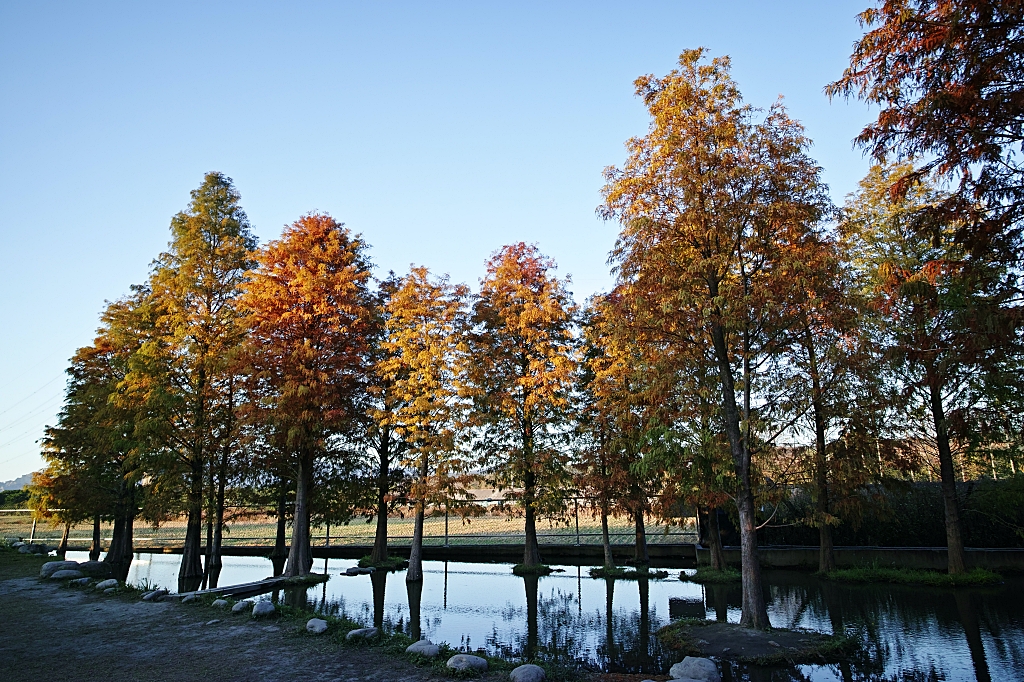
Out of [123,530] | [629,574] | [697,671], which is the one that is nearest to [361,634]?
[697,671]

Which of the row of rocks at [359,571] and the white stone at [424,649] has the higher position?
the white stone at [424,649]

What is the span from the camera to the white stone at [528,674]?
7691 mm

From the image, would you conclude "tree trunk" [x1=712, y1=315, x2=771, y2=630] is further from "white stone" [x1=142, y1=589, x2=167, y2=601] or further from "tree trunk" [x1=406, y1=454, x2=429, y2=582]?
"white stone" [x1=142, y1=589, x2=167, y2=601]

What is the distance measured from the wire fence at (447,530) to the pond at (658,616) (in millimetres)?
2439

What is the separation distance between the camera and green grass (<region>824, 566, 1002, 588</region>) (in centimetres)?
1738

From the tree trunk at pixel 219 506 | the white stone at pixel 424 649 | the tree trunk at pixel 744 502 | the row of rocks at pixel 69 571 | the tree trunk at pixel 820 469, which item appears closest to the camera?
the white stone at pixel 424 649

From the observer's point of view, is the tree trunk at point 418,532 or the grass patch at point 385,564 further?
the grass patch at point 385,564

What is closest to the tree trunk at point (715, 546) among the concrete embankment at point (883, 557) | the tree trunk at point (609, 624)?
the concrete embankment at point (883, 557)

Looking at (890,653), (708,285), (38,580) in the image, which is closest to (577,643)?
(890,653)

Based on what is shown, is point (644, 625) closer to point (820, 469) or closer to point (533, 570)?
point (820, 469)

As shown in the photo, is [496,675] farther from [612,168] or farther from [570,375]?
[570,375]

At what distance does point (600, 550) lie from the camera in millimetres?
27797

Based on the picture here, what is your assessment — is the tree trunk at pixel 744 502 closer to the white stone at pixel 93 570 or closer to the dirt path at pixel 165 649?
the dirt path at pixel 165 649

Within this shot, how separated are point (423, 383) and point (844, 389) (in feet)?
42.5
